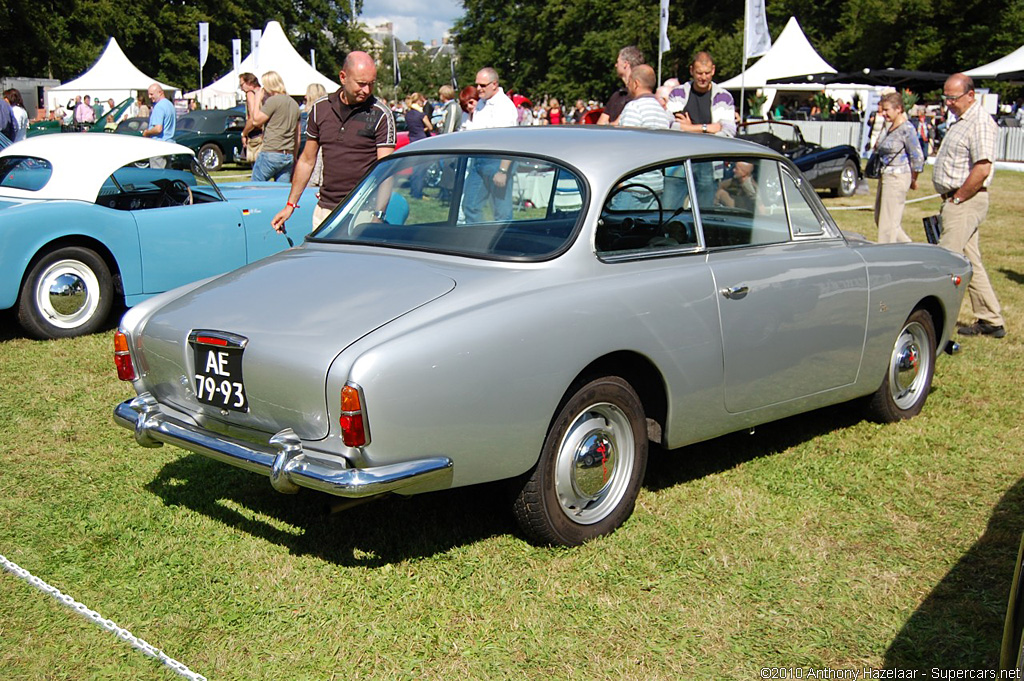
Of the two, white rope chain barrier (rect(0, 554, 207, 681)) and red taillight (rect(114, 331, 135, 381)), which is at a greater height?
red taillight (rect(114, 331, 135, 381))

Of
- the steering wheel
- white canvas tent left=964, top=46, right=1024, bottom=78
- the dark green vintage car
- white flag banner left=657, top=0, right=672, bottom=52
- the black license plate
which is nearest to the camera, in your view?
the black license plate

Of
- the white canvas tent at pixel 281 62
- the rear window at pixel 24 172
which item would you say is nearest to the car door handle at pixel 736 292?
the rear window at pixel 24 172

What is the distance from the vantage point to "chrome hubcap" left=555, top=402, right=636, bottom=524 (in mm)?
3910

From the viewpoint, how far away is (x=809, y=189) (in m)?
5.18

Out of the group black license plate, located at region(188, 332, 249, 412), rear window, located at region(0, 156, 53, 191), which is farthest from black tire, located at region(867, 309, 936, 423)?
rear window, located at region(0, 156, 53, 191)

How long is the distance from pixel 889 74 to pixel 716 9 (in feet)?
93.6

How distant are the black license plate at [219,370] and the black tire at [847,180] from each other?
16.8m

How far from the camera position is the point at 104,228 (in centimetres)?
732

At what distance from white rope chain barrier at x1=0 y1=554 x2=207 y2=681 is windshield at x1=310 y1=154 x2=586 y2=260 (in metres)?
1.82

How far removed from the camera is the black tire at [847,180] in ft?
61.7

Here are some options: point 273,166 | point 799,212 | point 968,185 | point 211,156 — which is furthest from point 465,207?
point 211,156

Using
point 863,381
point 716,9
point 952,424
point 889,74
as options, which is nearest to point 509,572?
point 863,381

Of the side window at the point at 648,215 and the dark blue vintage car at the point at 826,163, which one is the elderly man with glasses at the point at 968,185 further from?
the dark blue vintage car at the point at 826,163

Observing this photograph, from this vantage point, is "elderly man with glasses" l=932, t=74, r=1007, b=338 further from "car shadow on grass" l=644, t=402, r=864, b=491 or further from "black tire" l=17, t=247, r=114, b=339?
"black tire" l=17, t=247, r=114, b=339
